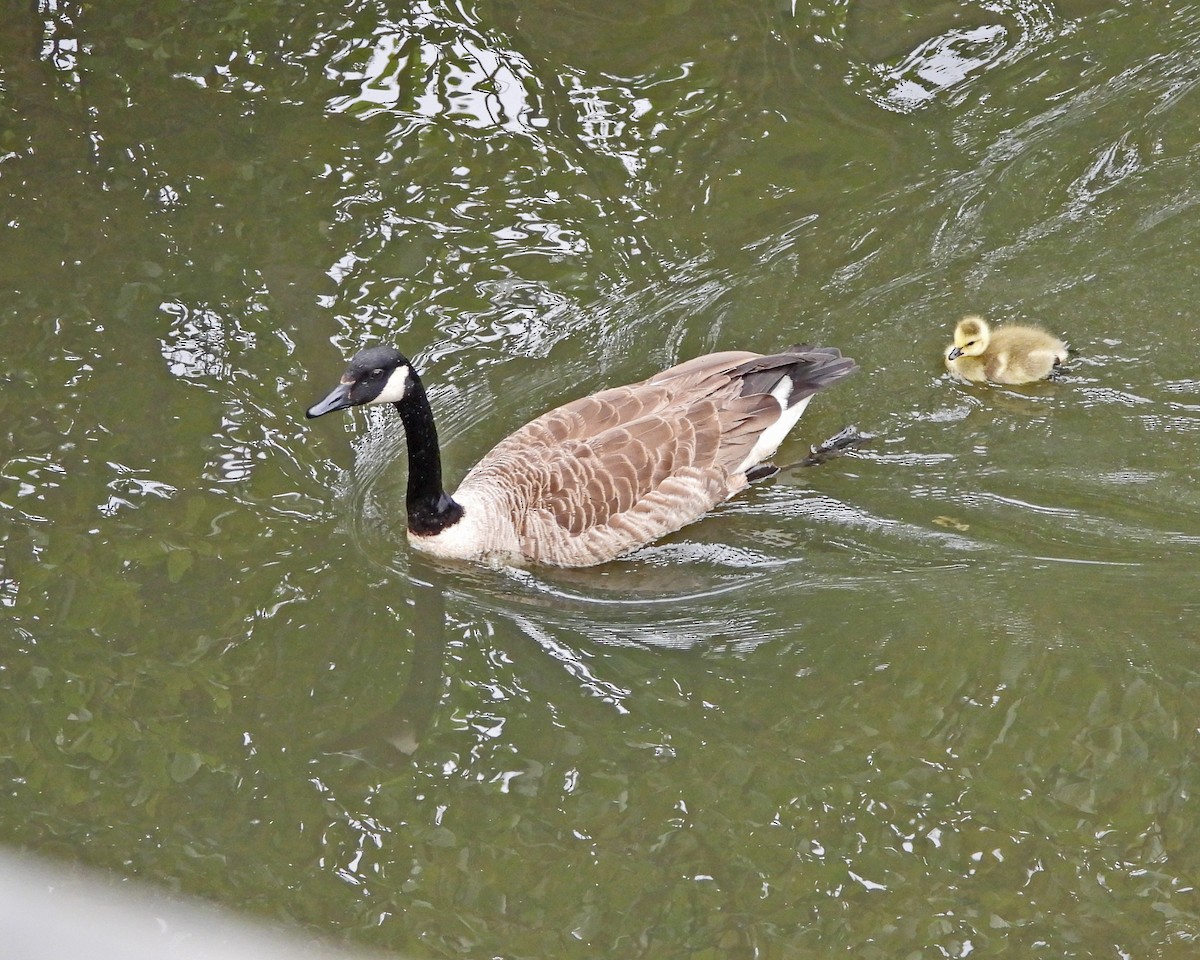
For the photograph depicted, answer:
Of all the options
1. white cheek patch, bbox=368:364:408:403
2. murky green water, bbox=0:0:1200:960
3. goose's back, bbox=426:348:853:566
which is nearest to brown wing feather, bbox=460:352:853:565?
goose's back, bbox=426:348:853:566

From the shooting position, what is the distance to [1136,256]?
23.5 ft

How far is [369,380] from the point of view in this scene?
5.56m

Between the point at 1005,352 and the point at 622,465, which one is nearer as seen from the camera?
the point at 622,465

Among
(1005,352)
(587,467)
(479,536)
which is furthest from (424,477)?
(1005,352)

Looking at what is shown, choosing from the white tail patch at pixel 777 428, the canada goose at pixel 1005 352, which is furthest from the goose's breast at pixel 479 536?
the canada goose at pixel 1005 352

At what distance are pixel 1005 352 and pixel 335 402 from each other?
A: 3.49 meters

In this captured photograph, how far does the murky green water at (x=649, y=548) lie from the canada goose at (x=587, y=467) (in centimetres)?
21

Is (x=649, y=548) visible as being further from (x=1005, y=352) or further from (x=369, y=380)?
(x=1005, y=352)

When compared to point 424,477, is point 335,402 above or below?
above

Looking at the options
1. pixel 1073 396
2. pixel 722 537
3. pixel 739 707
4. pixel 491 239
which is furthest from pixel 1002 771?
pixel 491 239

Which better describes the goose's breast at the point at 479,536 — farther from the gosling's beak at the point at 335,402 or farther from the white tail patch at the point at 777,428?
the white tail patch at the point at 777,428

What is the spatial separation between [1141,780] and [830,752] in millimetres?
1232

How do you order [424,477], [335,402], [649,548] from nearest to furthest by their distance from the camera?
1. [335,402]
2. [424,477]
3. [649,548]

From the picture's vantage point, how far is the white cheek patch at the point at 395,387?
5629mm
